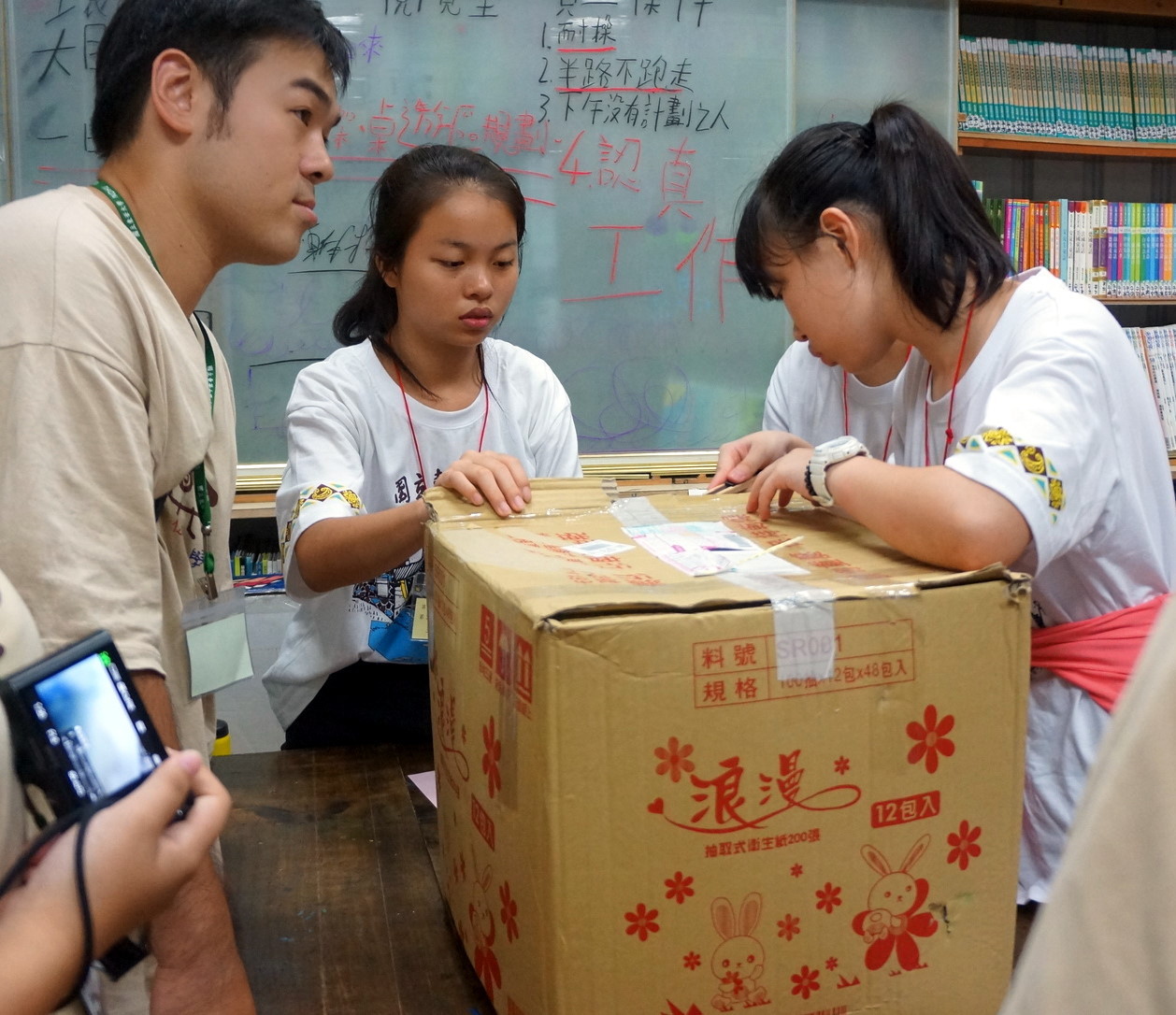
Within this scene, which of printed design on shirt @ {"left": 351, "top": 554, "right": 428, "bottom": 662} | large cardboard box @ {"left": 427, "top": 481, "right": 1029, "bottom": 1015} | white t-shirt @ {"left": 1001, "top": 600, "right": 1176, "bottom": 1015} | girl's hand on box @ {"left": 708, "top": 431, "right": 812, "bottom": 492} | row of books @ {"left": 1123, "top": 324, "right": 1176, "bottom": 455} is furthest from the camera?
row of books @ {"left": 1123, "top": 324, "right": 1176, "bottom": 455}

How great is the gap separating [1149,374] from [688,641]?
314 cm

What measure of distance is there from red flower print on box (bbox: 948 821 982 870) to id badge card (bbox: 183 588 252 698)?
668mm

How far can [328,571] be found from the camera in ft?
4.48

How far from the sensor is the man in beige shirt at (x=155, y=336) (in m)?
0.79

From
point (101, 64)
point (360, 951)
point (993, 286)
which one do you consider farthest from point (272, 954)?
point (993, 286)

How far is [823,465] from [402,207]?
2.82 ft

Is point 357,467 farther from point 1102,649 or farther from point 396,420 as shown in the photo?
point 1102,649

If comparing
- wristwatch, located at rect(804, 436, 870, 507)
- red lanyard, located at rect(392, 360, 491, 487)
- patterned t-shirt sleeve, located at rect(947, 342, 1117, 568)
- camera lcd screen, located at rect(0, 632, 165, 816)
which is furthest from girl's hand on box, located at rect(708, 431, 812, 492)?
camera lcd screen, located at rect(0, 632, 165, 816)

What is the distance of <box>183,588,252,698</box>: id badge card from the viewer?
100cm

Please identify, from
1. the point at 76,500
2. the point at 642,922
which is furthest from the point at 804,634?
the point at 76,500

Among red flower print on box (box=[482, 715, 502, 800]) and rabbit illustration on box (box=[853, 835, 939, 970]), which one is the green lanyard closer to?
red flower print on box (box=[482, 715, 502, 800])

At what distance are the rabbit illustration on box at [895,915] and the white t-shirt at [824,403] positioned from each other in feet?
3.04

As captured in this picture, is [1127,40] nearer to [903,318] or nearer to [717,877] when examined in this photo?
[903,318]

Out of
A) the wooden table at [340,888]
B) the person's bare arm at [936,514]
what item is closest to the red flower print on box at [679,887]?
the wooden table at [340,888]
